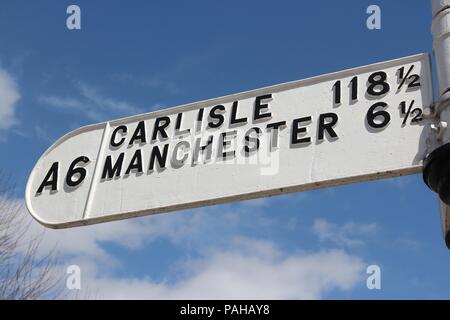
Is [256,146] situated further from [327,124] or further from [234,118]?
[327,124]

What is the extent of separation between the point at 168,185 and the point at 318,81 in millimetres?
784

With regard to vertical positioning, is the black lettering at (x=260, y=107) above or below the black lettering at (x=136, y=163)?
above

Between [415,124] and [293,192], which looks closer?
[415,124]

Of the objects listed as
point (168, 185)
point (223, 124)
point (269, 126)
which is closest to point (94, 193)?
point (168, 185)

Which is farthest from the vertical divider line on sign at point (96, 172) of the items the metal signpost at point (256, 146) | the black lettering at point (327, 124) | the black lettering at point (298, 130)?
the black lettering at point (327, 124)

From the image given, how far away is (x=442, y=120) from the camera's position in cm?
192

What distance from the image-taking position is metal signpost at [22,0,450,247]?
7.09 feet

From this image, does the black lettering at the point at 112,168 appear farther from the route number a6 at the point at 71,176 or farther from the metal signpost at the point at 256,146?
the route number a6 at the point at 71,176

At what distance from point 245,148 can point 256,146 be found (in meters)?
0.05

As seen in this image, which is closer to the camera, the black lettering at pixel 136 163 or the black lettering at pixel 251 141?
the black lettering at pixel 251 141

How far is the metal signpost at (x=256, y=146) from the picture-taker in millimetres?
2162

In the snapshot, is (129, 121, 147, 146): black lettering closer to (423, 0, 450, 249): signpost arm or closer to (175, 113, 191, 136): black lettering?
(175, 113, 191, 136): black lettering
